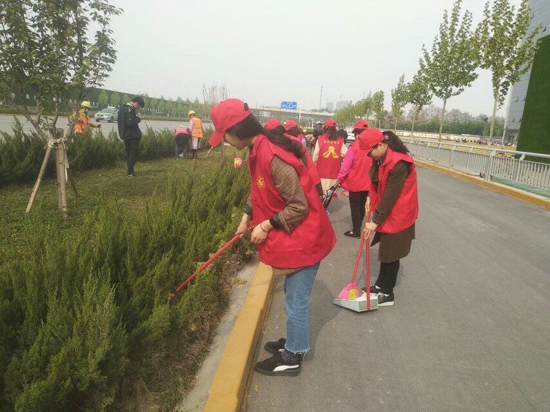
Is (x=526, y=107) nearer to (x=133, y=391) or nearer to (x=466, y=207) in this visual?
(x=466, y=207)

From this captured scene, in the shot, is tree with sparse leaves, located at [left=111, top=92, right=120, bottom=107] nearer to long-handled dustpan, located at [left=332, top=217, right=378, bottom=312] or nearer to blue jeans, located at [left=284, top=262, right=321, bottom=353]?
long-handled dustpan, located at [left=332, top=217, right=378, bottom=312]

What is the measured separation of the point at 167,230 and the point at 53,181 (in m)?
5.63

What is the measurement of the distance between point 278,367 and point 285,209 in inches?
47.0

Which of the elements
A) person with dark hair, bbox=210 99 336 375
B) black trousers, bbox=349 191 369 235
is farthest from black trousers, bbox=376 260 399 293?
black trousers, bbox=349 191 369 235

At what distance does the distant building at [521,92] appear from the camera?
4634cm

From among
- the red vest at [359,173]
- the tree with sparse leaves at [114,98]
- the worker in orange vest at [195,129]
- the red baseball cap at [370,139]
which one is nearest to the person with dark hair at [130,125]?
the worker in orange vest at [195,129]

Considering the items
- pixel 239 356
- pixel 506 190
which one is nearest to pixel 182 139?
pixel 506 190

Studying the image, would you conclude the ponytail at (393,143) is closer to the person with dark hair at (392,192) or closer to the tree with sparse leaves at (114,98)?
the person with dark hair at (392,192)

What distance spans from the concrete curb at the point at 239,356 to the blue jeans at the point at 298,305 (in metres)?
0.33

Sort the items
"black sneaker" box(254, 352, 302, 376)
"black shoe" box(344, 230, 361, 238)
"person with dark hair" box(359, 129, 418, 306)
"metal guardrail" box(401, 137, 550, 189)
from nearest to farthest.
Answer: "black sneaker" box(254, 352, 302, 376) < "person with dark hair" box(359, 129, 418, 306) < "black shoe" box(344, 230, 361, 238) < "metal guardrail" box(401, 137, 550, 189)

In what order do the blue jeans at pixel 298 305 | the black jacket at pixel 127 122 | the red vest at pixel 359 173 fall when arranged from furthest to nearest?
the black jacket at pixel 127 122 → the red vest at pixel 359 173 → the blue jeans at pixel 298 305

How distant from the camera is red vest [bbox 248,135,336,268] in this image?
2203mm

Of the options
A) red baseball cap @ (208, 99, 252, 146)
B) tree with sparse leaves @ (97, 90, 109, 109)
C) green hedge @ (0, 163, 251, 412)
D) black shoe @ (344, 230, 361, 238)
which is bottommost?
black shoe @ (344, 230, 361, 238)

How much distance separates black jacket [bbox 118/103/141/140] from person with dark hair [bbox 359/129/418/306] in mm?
6848
